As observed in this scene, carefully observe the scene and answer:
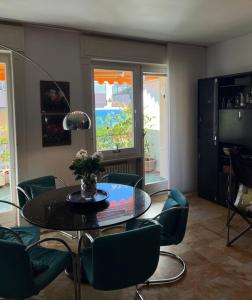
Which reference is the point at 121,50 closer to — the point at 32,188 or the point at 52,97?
the point at 52,97

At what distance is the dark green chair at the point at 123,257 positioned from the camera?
1733 mm

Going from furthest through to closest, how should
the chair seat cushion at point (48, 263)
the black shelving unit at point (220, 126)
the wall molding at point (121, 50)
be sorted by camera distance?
the black shelving unit at point (220, 126) < the wall molding at point (121, 50) < the chair seat cushion at point (48, 263)

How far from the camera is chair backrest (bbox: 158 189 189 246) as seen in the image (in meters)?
2.46

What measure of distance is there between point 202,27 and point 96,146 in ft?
7.46

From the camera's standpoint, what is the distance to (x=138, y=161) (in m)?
4.93

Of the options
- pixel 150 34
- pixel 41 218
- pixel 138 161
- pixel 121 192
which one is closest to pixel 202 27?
pixel 150 34

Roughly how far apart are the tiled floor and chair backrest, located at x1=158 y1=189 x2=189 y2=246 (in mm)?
430

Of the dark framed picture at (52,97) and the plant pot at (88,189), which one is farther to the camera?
Result: the dark framed picture at (52,97)

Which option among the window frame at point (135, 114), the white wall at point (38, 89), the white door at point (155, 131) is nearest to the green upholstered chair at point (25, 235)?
the white wall at point (38, 89)

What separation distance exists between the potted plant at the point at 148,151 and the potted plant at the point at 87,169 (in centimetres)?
246

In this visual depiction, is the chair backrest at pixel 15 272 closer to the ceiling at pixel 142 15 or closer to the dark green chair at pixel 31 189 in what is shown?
the dark green chair at pixel 31 189

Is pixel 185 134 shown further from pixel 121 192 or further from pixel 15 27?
pixel 15 27

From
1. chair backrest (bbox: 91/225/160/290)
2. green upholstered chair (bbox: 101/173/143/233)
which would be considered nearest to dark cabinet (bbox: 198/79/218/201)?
green upholstered chair (bbox: 101/173/143/233)

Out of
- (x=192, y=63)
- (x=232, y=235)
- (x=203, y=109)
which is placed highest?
(x=192, y=63)
